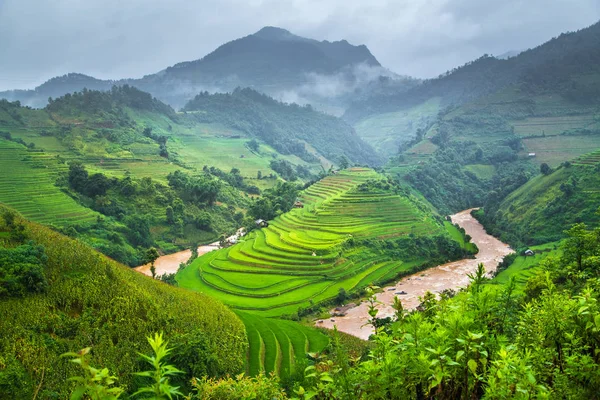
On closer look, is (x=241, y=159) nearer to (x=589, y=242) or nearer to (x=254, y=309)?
(x=254, y=309)

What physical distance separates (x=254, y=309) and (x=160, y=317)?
569 inches

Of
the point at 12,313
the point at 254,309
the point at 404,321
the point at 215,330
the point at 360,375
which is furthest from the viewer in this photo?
the point at 254,309

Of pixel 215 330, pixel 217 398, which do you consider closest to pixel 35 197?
pixel 215 330

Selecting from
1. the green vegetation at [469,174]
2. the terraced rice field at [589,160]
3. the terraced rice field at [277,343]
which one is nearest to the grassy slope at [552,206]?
the terraced rice field at [589,160]

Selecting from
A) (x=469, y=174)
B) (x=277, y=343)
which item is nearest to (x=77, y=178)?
(x=277, y=343)

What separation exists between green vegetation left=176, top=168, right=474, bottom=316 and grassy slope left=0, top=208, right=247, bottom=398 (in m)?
12.3

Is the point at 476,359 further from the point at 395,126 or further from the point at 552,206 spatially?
the point at 395,126

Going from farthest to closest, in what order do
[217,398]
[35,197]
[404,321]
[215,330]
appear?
[35,197] < [215,330] < [217,398] < [404,321]

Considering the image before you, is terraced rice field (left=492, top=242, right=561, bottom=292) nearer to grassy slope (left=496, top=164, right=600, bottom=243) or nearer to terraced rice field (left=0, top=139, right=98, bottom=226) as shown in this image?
grassy slope (left=496, top=164, right=600, bottom=243)

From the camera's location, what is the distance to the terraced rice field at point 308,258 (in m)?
34.1

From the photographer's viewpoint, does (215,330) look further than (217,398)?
Yes

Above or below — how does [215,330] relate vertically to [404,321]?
below

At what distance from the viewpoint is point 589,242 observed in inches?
814

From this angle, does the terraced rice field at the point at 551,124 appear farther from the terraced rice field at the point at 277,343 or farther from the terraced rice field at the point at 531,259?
the terraced rice field at the point at 277,343
